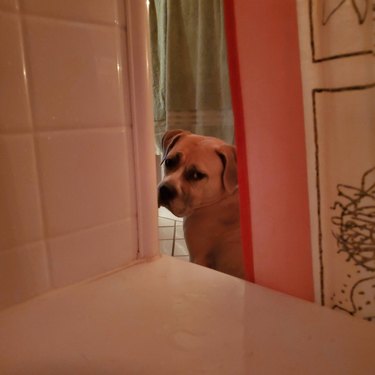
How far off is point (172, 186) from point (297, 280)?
24.2 inches

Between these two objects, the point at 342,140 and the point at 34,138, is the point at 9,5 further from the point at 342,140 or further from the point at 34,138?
the point at 342,140

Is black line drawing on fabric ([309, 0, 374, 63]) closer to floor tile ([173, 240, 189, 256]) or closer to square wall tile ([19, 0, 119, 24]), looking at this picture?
square wall tile ([19, 0, 119, 24])

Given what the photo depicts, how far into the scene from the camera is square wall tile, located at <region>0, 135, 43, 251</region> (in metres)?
0.38

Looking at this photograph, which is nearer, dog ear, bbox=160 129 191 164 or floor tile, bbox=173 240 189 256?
dog ear, bbox=160 129 191 164

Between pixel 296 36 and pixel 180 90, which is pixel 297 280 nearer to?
pixel 296 36

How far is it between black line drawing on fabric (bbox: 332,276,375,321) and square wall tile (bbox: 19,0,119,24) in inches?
16.1

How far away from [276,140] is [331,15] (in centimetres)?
13

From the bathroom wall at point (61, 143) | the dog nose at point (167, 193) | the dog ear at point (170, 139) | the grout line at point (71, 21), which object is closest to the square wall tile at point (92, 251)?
the bathroom wall at point (61, 143)

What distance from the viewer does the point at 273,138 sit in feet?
1.32

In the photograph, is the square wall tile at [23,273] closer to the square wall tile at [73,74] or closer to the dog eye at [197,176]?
the square wall tile at [73,74]

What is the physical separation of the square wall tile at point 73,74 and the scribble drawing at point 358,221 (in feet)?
0.94

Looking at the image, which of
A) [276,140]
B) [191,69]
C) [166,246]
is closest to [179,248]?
[166,246]

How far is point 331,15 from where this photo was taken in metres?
0.32

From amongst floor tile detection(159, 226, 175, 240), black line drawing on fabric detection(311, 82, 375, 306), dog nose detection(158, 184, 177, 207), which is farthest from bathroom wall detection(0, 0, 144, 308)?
floor tile detection(159, 226, 175, 240)
